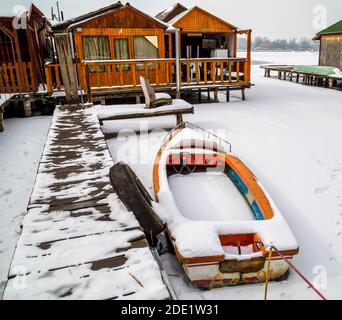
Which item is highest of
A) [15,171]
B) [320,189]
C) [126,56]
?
[126,56]

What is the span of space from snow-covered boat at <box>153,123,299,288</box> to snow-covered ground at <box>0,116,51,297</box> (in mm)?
1962

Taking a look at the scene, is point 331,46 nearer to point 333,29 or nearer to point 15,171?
point 333,29

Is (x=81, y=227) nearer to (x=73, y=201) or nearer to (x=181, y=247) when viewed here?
(x=73, y=201)

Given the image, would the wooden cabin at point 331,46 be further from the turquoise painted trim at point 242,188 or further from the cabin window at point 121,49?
the turquoise painted trim at point 242,188

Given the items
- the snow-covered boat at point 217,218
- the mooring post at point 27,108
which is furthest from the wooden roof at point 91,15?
the snow-covered boat at point 217,218

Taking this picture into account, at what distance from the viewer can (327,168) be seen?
20.1 ft

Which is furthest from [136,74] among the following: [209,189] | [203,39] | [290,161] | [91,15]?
[209,189]

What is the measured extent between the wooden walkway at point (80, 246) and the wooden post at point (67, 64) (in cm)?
542

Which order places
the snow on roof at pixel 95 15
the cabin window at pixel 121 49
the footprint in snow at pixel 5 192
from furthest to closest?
the cabin window at pixel 121 49 → the snow on roof at pixel 95 15 → the footprint in snow at pixel 5 192

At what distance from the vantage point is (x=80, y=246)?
2.72 m

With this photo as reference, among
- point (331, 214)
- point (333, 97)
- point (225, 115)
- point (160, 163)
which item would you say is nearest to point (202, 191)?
point (160, 163)

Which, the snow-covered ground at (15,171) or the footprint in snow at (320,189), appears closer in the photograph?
the snow-covered ground at (15,171)

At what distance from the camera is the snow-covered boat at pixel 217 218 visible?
3123 mm

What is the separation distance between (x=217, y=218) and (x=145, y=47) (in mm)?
11004
